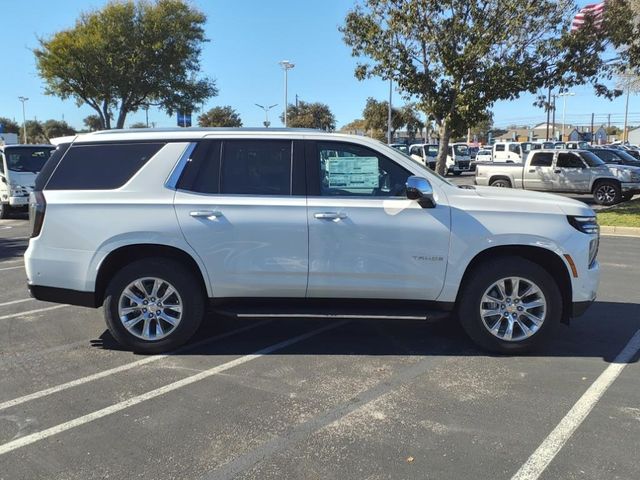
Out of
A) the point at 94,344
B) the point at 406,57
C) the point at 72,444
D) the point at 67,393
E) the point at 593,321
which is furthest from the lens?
the point at 406,57

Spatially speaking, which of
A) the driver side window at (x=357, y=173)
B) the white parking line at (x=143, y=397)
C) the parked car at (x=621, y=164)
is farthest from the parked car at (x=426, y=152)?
the white parking line at (x=143, y=397)

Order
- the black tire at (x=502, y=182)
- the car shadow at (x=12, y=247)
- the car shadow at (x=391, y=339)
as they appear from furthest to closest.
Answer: the black tire at (x=502, y=182)
the car shadow at (x=12, y=247)
the car shadow at (x=391, y=339)

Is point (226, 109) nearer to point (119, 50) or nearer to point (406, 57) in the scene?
point (119, 50)

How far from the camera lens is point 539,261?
4871mm

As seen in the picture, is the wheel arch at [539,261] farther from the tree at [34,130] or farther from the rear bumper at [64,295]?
the tree at [34,130]

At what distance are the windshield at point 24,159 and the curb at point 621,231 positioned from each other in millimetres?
14389

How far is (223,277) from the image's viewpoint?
15.7 ft

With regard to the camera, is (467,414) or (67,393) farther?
(67,393)

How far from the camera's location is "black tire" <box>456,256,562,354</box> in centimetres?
471

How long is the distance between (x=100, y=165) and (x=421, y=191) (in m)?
2.73

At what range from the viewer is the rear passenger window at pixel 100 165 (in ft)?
15.9

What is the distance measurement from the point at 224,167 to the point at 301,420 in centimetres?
224

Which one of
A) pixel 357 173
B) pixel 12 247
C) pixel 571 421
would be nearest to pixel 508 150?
pixel 12 247

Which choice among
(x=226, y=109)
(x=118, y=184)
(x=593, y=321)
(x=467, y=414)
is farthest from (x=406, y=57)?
(x=226, y=109)
